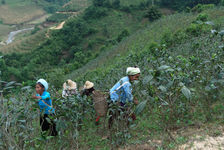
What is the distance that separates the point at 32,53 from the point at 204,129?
4731cm

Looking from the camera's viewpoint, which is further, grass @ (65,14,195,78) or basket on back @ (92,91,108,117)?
grass @ (65,14,195,78)

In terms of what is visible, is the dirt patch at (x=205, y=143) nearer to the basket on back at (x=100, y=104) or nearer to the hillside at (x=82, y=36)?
the basket on back at (x=100, y=104)

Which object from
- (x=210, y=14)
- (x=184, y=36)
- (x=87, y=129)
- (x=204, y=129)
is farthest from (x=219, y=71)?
(x=210, y=14)

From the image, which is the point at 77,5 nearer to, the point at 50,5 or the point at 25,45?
the point at 50,5

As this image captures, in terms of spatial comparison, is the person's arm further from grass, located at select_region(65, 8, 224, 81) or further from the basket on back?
grass, located at select_region(65, 8, 224, 81)

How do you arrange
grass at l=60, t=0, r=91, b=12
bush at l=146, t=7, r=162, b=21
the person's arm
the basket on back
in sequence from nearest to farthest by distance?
the person's arm
the basket on back
bush at l=146, t=7, r=162, b=21
grass at l=60, t=0, r=91, b=12

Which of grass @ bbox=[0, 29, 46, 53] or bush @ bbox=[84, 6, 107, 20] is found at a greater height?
bush @ bbox=[84, 6, 107, 20]

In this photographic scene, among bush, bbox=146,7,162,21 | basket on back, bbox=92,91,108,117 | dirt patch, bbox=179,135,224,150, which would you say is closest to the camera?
dirt patch, bbox=179,135,224,150

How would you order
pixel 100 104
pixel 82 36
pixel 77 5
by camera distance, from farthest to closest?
pixel 77 5 < pixel 82 36 < pixel 100 104

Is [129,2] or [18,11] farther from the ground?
[129,2]

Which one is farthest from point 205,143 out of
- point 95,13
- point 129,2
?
point 129,2

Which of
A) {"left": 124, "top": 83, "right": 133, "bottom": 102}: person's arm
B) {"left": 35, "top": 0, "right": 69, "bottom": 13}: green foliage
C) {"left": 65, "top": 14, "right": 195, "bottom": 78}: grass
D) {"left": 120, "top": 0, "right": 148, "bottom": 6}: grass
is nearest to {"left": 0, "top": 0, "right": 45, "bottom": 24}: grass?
{"left": 35, "top": 0, "right": 69, "bottom": 13}: green foliage

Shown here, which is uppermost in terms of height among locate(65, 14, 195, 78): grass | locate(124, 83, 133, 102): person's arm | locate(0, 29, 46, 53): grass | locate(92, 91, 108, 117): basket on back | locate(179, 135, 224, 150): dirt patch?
locate(124, 83, 133, 102): person's arm

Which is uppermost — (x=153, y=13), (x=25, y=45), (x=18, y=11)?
(x=18, y=11)
